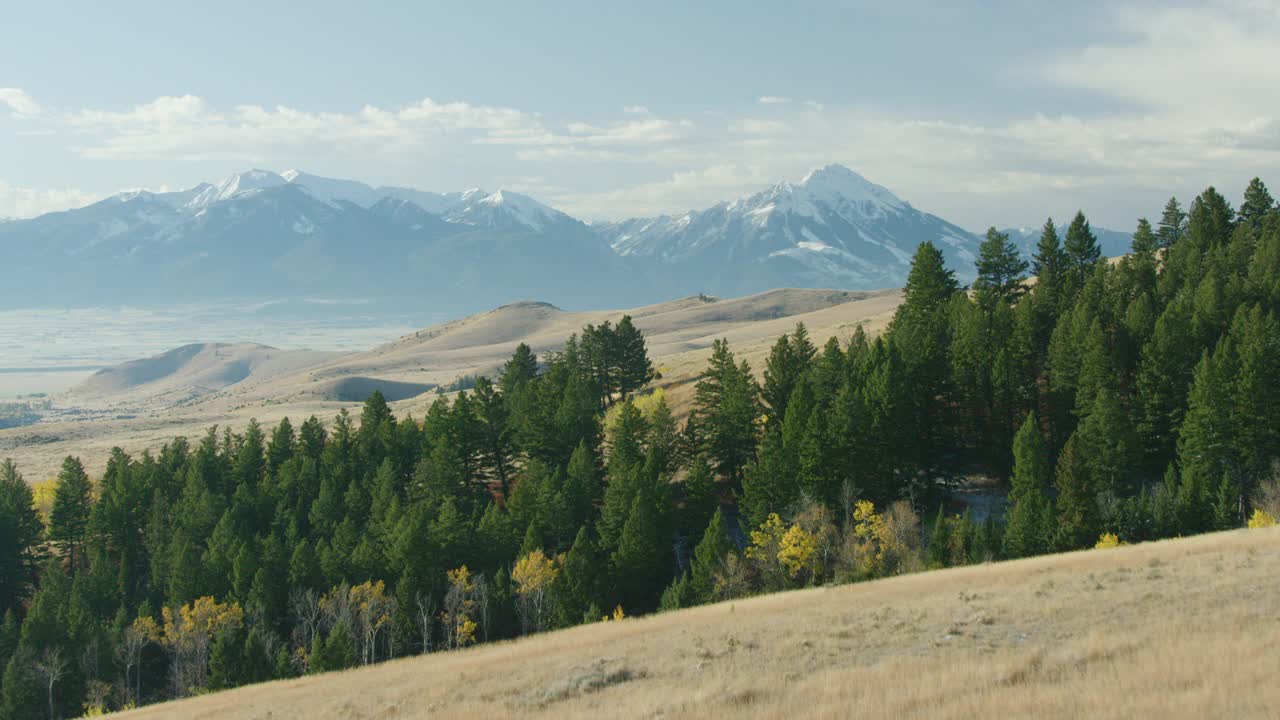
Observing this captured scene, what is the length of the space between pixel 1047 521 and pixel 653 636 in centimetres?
3114

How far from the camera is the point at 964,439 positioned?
7150cm

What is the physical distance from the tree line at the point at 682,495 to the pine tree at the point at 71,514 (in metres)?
0.23

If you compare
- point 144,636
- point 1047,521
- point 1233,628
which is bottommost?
point 144,636

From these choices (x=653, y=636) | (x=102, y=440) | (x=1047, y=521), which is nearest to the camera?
(x=653, y=636)

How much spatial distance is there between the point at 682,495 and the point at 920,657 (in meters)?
56.8

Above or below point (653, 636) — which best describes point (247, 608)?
below

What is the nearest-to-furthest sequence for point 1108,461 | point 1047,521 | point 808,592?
point 808,592, point 1047,521, point 1108,461

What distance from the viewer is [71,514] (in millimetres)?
88938

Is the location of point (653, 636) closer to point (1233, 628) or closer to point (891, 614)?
point (891, 614)

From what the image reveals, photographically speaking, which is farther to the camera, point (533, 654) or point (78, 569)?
point (78, 569)

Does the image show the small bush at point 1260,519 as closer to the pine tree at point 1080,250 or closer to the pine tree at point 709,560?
the pine tree at point 709,560

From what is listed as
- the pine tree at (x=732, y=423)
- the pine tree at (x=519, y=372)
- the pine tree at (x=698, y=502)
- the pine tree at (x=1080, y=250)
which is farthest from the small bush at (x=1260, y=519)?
the pine tree at (x=519, y=372)

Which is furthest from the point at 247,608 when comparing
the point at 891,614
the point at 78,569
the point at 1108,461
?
the point at 1108,461

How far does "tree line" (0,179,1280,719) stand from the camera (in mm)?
56906
